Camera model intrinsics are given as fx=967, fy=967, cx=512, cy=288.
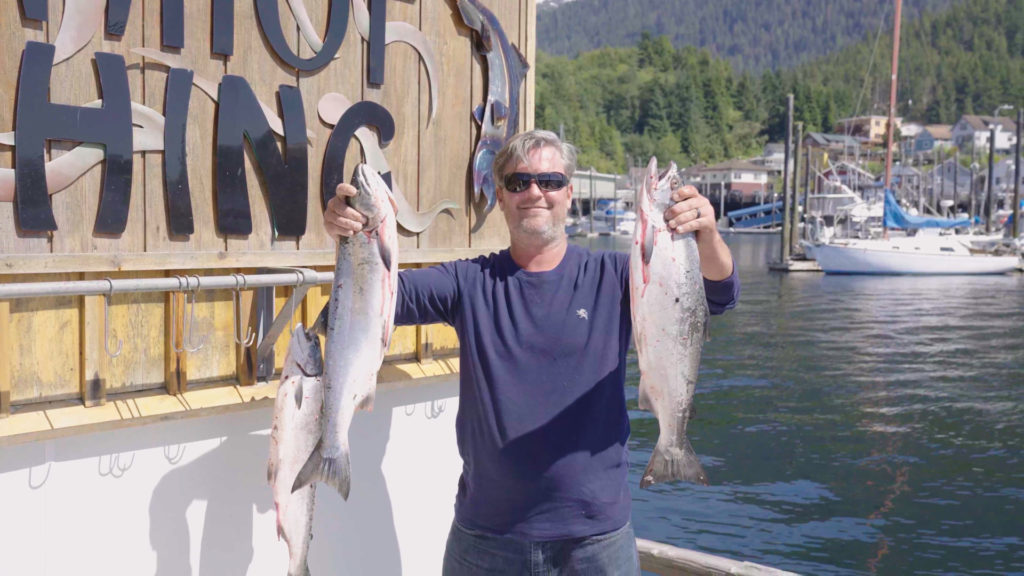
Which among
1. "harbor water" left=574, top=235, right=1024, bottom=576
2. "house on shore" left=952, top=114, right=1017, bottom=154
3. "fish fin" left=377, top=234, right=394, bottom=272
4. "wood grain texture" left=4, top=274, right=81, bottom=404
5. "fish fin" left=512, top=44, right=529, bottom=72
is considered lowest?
"harbor water" left=574, top=235, right=1024, bottom=576

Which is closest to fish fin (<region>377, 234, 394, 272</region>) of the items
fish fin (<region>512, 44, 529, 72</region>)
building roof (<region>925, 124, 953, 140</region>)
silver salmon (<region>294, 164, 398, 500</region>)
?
silver salmon (<region>294, 164, 398, 500</region>)

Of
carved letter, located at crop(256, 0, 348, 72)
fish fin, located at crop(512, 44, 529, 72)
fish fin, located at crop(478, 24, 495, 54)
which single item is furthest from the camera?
fish fin, located at crop(512, 44, 529, 72)

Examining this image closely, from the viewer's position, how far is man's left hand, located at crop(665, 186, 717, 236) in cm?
291

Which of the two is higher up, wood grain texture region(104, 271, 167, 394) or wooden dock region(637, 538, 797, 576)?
wood grain texture region(104, 271, 167, 394)

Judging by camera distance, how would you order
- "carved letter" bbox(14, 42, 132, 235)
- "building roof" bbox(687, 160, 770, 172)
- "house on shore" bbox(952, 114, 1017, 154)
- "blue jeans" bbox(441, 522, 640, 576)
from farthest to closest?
1. "house on shore" bbox(952, 114, 1017, 154)
2. "building roof" bbox(687, 160, 770, 172)
3. "carved letter" bbox(14, 42, 132, 235)
4. "blue jeans" bbox(441, 522, 640, 576)

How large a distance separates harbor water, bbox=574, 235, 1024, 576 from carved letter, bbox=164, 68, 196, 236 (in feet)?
23.8

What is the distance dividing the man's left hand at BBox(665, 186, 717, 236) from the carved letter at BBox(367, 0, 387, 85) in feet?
5.91

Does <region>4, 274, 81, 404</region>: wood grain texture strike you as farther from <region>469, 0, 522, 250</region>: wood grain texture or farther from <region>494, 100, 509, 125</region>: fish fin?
<region>494, 100, 509, 125</region>: fish fin

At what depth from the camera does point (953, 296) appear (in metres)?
33.8

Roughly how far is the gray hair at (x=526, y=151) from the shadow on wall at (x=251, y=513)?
→ 4.86 ft

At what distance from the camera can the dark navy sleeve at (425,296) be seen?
10.5ft

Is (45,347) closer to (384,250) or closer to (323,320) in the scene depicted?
(323,320)

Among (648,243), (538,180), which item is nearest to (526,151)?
(538,180)

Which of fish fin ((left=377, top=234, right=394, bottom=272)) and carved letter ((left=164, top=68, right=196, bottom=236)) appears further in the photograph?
carved letter ((left=164, top=68, right=196, bottom=236))
